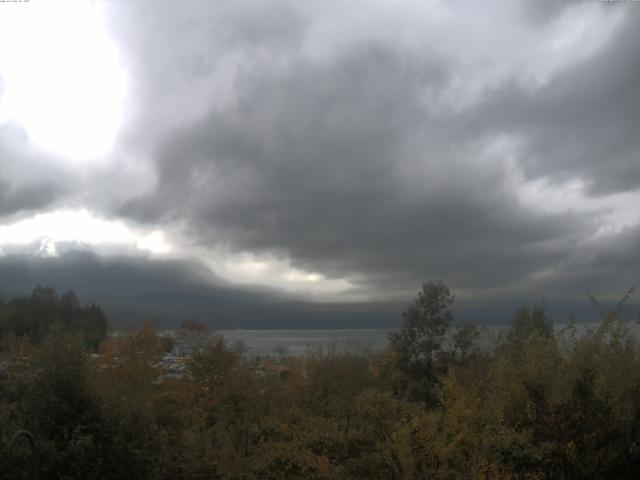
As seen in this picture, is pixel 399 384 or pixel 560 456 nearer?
pixel 560 456

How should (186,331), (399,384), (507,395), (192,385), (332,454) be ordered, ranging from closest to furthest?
(507,395), (332,454), (192,385), (399,384), (186,331)

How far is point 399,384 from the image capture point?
1162 inches

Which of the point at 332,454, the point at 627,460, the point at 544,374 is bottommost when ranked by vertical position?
the point at 332,454

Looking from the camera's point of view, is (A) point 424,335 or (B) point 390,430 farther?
(A) point 424,335

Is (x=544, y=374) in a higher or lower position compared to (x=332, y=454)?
higher

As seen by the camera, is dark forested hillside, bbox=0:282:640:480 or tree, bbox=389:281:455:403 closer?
dark forested hillside, bbox=0:282:640:480

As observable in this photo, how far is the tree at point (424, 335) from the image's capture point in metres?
30.6

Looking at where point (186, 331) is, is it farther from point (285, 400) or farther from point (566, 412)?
point (566, 412)

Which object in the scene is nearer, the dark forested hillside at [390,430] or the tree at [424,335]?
the dark forested hillside at [390,430]

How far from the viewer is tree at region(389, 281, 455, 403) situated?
30622mm

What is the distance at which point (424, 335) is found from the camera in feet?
102

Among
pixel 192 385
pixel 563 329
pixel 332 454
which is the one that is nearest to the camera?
pixel 563 329

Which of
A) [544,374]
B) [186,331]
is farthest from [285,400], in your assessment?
[544,374]

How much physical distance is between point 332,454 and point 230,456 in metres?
3.67
